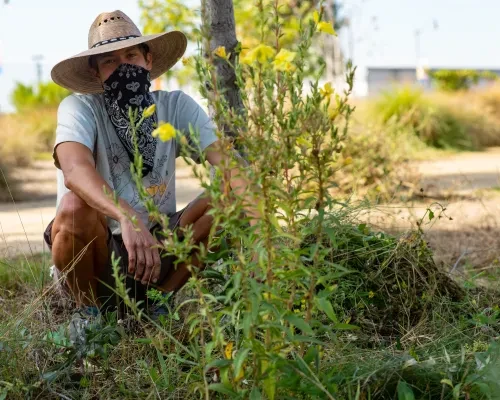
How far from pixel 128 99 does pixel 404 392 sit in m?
1.62

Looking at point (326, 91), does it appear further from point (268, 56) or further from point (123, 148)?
point (123, 148)

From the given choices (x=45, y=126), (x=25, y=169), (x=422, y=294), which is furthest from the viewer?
(x=45, y=126)

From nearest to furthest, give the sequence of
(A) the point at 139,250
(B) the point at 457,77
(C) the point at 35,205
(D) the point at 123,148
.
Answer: (A) the point at 139,250 → (D) the point at 123,148 → (C) the point at 35,205 → (B) the point at 457,77

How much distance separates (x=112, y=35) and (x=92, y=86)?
12.8 inches

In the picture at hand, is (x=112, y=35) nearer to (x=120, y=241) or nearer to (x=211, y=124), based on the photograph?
(x=211, y=124)

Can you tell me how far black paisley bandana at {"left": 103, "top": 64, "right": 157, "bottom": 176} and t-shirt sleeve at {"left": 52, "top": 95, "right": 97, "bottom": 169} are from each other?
90 mm

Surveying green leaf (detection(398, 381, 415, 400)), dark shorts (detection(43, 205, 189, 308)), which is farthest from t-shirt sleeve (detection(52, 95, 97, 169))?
green leaf (detection(398, 381, 415, 400))

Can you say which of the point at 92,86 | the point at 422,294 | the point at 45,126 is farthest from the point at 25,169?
the point at 422,294

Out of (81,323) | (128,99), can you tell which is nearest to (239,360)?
(81,323)

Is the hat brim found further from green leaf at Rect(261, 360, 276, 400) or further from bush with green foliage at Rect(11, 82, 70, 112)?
bush with green foliage at Rect(11, 82, 70, 112)

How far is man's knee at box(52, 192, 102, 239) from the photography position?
2840 mm

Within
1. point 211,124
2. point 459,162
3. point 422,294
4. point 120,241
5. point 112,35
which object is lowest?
point 459,162

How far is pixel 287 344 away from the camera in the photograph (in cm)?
188

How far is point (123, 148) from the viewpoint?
3.11m
